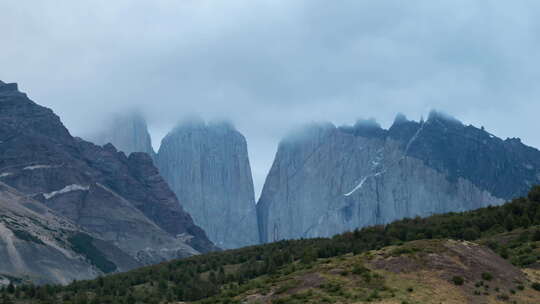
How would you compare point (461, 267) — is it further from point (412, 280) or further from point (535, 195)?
point (535, 195)

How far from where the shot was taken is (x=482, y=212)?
132m

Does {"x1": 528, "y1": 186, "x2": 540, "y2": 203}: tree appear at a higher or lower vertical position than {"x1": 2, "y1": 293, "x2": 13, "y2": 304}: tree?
higher

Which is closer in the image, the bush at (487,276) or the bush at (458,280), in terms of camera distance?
the bush at (458,280)

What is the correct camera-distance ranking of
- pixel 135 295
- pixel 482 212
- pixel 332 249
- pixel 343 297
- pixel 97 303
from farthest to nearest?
pixel 482 212
pixel 135 295
pixel 97 303
pixel 332 249
pixel 343 297

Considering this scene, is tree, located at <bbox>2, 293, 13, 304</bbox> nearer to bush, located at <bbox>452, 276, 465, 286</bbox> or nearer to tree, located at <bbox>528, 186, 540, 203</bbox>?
bush, located at <bbox>452, 276, 465, 286</bbox>

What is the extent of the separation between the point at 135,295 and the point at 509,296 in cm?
7325

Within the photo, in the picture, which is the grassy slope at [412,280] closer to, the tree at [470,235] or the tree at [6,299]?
the tree at [470,235]

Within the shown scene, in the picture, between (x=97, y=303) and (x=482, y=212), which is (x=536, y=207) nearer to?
(x=482, y=212)

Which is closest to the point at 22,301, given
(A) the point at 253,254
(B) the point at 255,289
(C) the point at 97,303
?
(C) the point at 97,303

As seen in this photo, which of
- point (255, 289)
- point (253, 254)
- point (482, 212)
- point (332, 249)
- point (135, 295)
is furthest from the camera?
point (253, 254)

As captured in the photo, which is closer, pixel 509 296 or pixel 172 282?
pixel 509 296

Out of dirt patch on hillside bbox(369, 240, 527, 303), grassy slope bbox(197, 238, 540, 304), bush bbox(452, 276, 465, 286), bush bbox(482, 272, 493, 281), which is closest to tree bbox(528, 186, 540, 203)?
grassy slope bbox(197, 238, 540, 304)

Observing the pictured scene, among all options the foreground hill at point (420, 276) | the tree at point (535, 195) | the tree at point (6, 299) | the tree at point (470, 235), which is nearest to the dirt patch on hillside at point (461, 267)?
the foreground hill at point (420, 276)

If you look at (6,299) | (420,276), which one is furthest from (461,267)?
(6,299)
